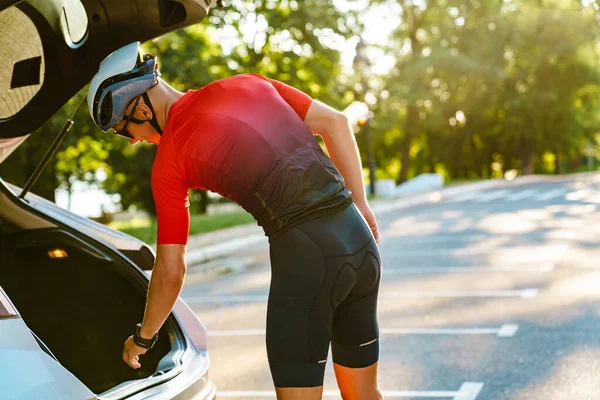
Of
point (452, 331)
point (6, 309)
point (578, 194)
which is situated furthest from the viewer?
point (578, 194)

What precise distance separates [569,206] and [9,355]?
68.5 feet

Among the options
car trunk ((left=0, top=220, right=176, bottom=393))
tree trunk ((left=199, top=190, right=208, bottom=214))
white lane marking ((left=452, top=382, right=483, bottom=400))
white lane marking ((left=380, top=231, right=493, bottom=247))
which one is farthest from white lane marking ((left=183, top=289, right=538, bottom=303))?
tree trunk ((left=199, top=190, right=208, bottom=214))

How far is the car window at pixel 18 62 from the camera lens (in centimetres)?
311

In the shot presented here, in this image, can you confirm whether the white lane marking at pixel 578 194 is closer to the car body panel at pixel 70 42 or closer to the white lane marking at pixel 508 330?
the white lane marking at pixel 508 330

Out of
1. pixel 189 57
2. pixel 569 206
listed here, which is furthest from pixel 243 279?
pixel 189 57

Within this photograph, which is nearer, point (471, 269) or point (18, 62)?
point (18, 62)

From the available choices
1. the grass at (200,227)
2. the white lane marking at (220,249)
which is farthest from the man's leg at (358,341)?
the grass at (200,227)

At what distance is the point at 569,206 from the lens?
2189 centimetres

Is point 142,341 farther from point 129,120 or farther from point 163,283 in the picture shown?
point 129,120

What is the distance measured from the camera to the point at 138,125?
2.87 metres

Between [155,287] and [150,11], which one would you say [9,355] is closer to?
[155,287]

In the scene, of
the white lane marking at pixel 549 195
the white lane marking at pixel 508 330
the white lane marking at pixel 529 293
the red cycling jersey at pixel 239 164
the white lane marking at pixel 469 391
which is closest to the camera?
the red cycling jersey at pixel 239 164

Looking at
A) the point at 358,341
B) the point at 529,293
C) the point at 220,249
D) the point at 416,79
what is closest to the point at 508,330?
the point at 529,293

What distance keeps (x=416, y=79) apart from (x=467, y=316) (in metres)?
37.3
